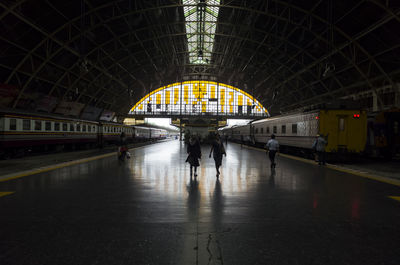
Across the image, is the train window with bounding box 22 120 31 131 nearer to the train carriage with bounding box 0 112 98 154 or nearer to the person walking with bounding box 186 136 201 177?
the train carriage with bounding box 0 112 98 154

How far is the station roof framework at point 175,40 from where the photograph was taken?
68.0ft

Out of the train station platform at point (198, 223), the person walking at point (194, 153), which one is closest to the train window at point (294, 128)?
the train station platform at point (198, 223)

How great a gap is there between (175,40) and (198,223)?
39091 millimetres

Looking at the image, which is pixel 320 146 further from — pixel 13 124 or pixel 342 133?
pixel 13 124

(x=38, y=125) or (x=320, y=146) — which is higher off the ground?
(x=38, y=125)

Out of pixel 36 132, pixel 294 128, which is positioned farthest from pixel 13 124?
pixel 294 128

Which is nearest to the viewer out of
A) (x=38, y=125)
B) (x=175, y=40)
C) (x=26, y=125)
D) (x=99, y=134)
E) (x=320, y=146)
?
(x=320, y=146)

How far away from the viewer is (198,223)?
404cm

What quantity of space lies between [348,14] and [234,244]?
86.1 ft

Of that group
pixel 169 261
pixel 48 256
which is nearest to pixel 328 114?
pixel 169 261

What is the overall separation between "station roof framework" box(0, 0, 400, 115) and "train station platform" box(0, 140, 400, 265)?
1385 cm

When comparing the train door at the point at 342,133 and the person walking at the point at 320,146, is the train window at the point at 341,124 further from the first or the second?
the person walking at the point at 320,146

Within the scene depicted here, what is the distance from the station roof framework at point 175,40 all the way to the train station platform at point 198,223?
13.8 m

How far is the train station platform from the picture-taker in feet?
9.75
